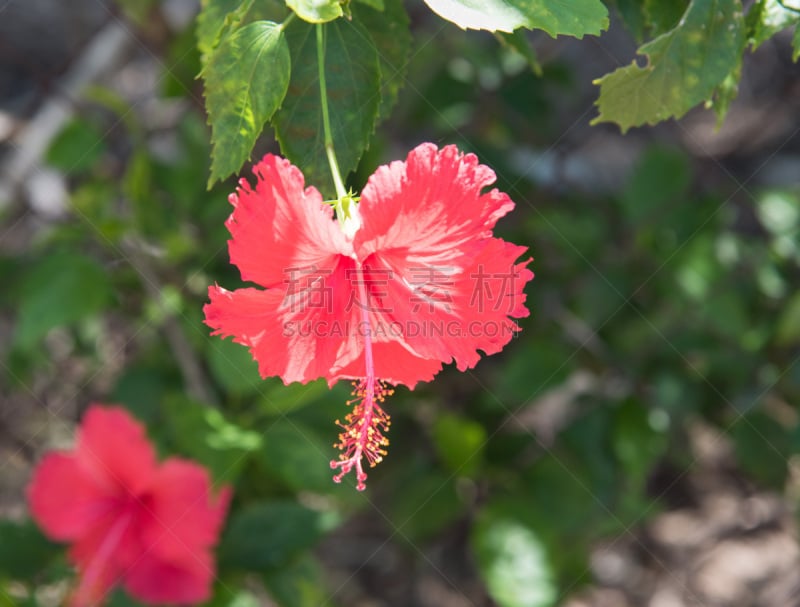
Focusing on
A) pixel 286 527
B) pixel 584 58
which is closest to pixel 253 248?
pixel 286 527

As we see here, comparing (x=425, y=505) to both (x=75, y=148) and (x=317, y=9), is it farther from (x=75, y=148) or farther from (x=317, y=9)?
(x=317, y=9)

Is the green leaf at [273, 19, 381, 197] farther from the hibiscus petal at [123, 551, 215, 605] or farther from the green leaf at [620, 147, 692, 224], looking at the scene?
the green leaf at [620, 147, 692, 224]

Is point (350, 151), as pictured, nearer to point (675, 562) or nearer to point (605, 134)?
point (675, 562)

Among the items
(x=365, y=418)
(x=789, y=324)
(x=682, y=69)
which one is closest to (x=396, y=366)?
(x=365, y=418)

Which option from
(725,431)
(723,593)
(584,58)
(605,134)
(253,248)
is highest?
(253,248)

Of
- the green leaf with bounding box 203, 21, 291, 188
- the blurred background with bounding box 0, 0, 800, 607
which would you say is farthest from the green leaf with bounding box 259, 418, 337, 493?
the green leaf with bounding box 203, 21, 291, 188

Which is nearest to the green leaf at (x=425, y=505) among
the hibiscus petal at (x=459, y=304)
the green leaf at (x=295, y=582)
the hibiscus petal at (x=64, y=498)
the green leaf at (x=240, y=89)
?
the green leaf at (x=295, y=582)
